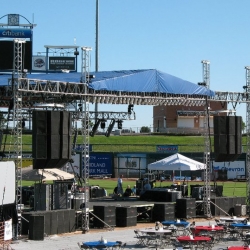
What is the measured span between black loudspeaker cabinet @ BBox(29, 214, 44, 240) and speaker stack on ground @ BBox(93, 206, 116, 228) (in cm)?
383

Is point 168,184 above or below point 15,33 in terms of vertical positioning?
below

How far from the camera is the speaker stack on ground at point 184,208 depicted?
32438 mm

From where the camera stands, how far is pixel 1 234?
2461 centimetres

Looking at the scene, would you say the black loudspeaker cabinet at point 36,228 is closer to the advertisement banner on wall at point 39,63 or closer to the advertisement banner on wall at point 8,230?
the advertisement banner on wall at point 8,230

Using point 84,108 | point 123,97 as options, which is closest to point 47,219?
point 84,108

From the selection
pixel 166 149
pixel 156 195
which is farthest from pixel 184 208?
pixel 166 149

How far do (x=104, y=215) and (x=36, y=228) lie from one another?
4071mm

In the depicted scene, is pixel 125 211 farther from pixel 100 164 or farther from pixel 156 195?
pixel 100 164

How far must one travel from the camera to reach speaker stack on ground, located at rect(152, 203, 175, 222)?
31.5 metres

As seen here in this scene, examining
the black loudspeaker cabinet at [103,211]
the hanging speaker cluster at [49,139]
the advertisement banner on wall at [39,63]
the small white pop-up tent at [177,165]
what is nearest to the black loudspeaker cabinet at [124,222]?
the black loudspeaker cabinet at [103,211]

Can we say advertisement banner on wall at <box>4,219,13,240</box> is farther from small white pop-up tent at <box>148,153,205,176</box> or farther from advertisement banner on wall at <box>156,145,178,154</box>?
advertisement banner on wall at <box>156,145,178,154</box>

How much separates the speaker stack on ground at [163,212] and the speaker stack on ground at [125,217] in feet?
5.27

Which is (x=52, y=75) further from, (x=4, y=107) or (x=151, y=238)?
(x=151, y=238)

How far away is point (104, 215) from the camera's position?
96.6ft
